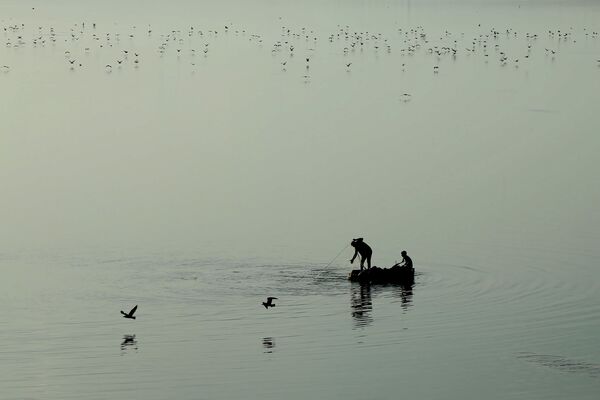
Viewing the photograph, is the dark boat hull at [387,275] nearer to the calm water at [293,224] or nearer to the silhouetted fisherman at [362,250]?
the calm water at [293,224]

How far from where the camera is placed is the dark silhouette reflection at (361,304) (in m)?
29.2

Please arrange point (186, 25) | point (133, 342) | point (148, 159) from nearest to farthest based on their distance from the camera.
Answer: point (133, 342), point (148, 159), point (186, 25)

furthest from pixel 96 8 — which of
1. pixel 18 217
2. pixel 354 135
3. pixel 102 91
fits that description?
pixel 18 217

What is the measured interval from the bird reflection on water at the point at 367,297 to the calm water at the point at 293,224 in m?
0.07

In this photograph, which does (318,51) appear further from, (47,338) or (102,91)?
(47,338)

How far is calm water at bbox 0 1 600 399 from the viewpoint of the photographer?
26000mm

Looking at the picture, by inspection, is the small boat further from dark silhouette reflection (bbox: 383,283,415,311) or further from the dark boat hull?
dark silhouette reflection (bbox: 383,283,415,311)

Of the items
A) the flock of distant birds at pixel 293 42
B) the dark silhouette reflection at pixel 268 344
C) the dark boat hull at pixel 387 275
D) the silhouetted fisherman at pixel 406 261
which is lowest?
the dark silhouette reflection at pixel 268 344

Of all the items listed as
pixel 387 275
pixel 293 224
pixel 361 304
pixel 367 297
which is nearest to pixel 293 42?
pixel 293 224

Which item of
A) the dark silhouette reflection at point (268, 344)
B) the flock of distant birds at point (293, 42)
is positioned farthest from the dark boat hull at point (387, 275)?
the flock of distant birds at point (293, 42)

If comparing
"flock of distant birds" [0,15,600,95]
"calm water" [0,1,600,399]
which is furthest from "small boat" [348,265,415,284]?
"flock of distant birds" [0,15,600,95]

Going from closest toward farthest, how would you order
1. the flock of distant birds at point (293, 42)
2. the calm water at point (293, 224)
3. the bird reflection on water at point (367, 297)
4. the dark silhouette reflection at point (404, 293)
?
the calm water at point (293, 224) < the bird reflection on water at point (367, 297) < the dark silhouette reflection at point (404, 293) < the flock of distant birds at point (293, 42)

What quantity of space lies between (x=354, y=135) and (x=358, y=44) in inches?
1406

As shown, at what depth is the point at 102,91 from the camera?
62562 millimetres
